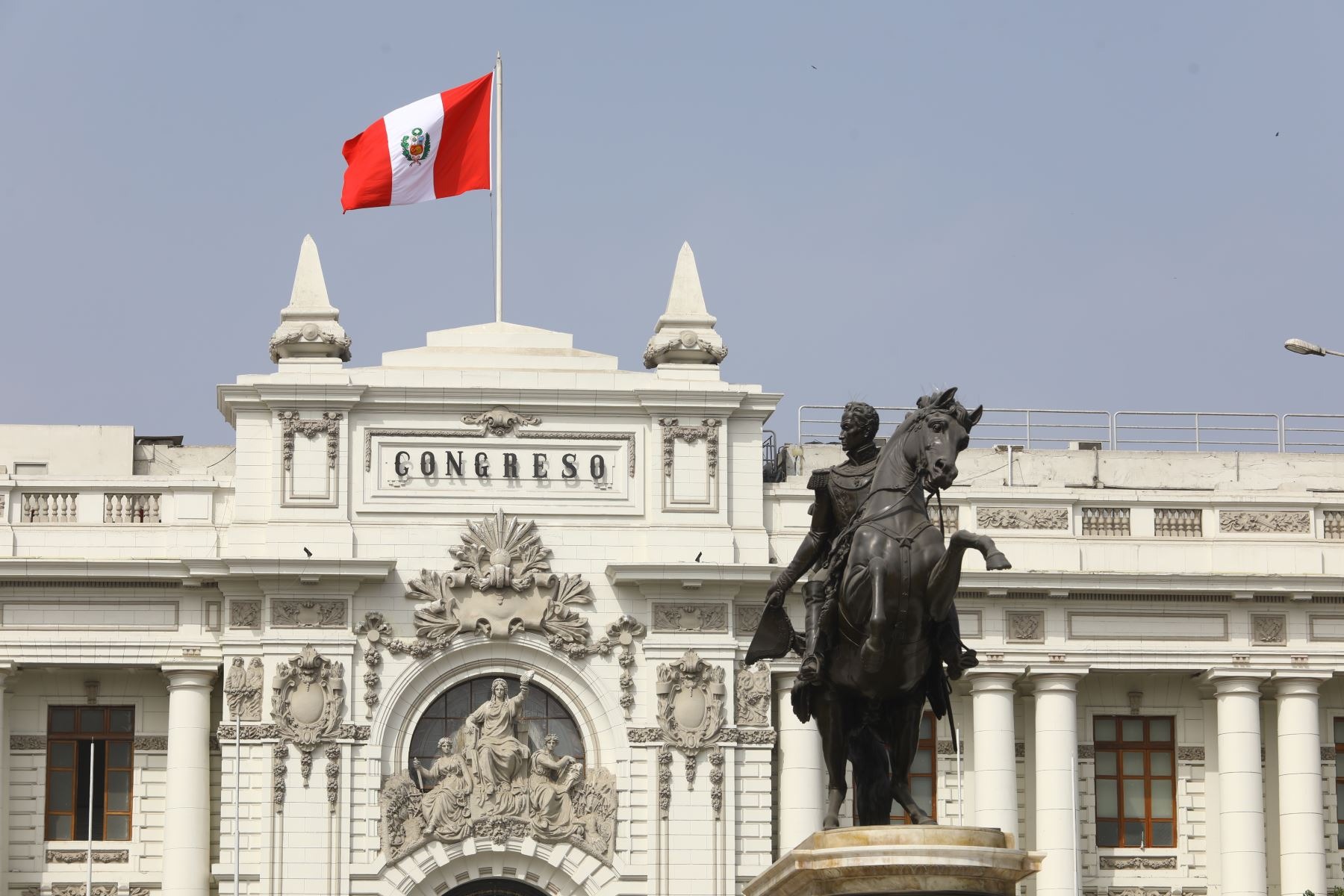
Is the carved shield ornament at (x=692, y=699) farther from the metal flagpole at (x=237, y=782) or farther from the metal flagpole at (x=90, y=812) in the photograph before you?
the metal flagpole at (x=90, y=812)

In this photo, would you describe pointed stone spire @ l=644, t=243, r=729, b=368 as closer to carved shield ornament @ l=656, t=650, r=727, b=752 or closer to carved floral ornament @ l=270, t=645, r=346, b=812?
carved shield ornament @ l=656, t=650, r=727, b=752

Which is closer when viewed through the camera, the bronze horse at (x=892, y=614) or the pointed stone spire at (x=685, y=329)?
the bronze horse at (x=892, y=614)

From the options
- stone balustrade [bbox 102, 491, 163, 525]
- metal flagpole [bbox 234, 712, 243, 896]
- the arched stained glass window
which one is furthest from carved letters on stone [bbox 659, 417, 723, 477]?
stone balustrade [bbox 102, 491, 163, 525]

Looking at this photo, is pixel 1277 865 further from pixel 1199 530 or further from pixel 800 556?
pixel 800 556

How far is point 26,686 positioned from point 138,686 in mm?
1902

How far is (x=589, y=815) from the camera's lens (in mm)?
45375

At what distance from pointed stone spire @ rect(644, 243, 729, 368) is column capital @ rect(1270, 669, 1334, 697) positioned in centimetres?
1123

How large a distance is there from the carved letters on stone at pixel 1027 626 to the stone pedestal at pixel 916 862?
26.9 meters

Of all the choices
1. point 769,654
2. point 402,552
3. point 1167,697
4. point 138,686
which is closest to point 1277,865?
point 1167,697

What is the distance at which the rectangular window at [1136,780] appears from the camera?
48.0 meters

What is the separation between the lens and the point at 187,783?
148 feet

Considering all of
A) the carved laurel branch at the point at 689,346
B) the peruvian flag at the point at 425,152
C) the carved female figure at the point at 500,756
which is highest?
the peruvian flag at the point at 425,152

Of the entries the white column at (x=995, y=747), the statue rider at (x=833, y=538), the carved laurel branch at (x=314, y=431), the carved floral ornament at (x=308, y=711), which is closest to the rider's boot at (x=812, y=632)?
the statue rider at (x=833, y=538)

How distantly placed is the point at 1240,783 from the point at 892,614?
1064 inches
